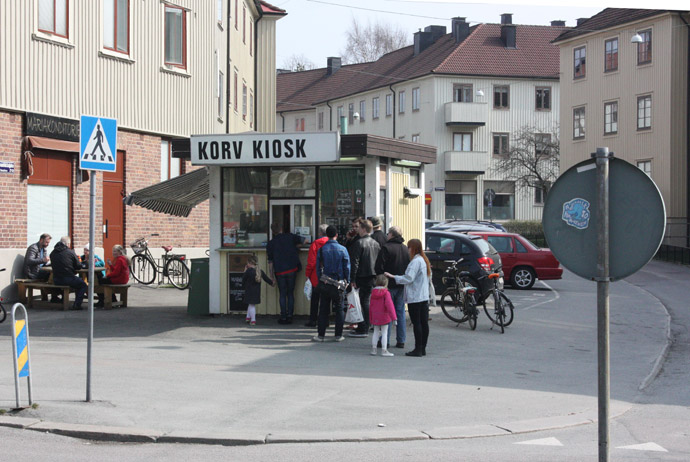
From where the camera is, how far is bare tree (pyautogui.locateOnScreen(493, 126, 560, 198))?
58.1 meters

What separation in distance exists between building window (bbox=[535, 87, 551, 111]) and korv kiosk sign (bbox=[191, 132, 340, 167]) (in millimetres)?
49769

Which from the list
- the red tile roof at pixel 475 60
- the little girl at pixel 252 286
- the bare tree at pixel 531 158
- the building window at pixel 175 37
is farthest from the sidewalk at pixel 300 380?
the red tile roof at pixel 475 60

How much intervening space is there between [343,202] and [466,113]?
150ft

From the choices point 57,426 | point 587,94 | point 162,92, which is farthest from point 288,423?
point 587,94

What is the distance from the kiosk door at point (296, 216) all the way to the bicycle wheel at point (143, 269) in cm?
765

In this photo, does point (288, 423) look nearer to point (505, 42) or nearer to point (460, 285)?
point (460, 285)

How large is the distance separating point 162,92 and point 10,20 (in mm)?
5498

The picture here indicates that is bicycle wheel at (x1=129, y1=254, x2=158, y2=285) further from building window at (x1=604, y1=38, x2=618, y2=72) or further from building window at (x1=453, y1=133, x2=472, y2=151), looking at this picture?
building window at (x1=453, y1=133, x2=472, y2=151)

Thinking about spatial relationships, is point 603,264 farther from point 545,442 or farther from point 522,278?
point 522,278

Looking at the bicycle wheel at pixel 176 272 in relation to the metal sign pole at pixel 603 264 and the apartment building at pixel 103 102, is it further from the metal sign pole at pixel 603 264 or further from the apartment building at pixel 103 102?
the metal sign pole at pixel 603 264

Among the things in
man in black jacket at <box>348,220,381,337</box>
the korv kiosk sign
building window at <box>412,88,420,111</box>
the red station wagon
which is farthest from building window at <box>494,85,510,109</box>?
man in black jacket at <box>348,220,381,337</box>

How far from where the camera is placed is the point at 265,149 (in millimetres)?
15141

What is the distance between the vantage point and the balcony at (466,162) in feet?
197

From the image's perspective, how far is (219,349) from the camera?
1274 cm
